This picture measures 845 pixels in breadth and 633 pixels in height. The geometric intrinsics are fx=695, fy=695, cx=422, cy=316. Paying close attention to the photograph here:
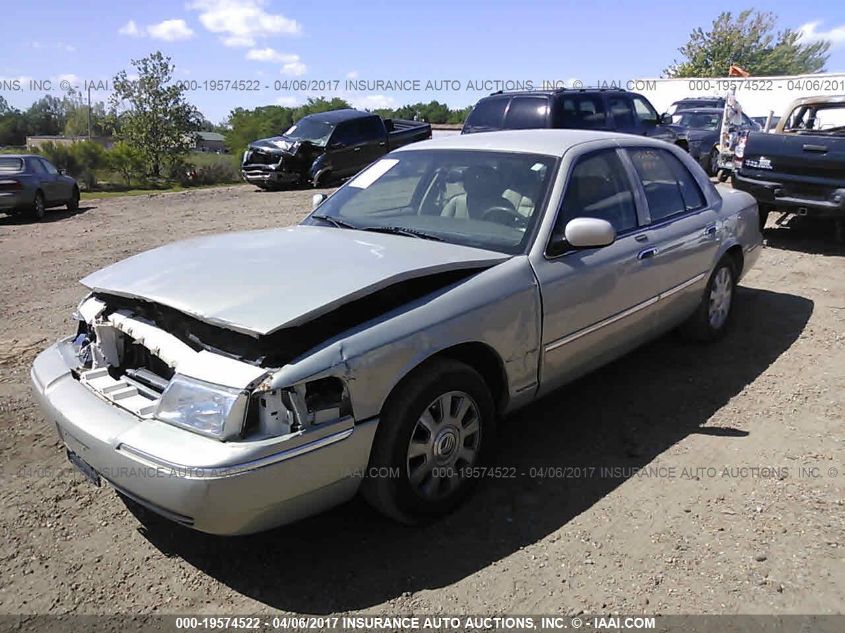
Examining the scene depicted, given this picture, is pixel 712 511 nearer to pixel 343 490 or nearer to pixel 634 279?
pixel 634 279

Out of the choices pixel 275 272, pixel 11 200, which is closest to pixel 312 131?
pixel 11 200

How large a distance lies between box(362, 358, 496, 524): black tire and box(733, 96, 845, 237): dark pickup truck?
674cm

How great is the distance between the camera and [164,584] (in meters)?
2.85

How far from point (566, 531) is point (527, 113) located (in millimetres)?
9340

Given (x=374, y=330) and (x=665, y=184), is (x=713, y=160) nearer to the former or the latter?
(x=665, y=184)

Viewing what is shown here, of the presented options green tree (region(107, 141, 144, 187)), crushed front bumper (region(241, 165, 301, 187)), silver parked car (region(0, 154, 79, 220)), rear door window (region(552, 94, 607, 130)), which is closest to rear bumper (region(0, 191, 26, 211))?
silver parked car (region(0, 154, 79, 220))

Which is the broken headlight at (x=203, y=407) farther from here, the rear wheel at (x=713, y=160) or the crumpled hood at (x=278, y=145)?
the rear wheel at (x=713, y=160)

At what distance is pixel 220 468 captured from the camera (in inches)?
96.0

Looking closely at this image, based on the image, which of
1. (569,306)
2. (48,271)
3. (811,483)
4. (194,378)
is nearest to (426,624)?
(194,378)

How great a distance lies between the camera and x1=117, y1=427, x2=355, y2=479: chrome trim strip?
244 centimetres

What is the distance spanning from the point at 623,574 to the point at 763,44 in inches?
2770

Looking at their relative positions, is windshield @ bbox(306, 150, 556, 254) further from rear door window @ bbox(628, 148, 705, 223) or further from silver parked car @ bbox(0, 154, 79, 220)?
silver parked car @ bbox(0, 154, 79, 220)

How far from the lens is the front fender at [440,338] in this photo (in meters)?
2.68

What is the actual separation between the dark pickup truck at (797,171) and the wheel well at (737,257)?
11.0 ft
